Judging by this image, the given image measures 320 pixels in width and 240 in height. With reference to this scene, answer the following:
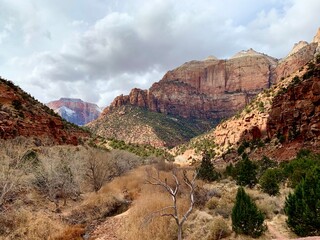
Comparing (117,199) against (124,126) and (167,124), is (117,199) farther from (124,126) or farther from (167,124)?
(167,124)

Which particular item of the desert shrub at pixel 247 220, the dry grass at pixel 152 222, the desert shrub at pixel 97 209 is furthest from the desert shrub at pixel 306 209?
the desert shrub at pixel 97 209

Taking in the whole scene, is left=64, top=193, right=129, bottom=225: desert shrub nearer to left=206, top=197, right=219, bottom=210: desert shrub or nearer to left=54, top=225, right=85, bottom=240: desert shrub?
left=54, top=225, right=85, bottom=240: desert shrub

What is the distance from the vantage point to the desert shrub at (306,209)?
39.8 ft

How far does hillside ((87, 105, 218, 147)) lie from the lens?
119 meters

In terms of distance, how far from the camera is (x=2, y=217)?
16812mm

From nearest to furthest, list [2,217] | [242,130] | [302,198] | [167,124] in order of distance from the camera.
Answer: [302,198], [2,217], [242,130], [167,124]

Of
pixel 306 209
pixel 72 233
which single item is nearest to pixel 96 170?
pixel 72 233

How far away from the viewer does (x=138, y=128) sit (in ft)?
407

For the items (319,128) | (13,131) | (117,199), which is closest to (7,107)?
(13,131)

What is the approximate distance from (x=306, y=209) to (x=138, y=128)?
4445 inches

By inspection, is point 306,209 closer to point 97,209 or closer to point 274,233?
point 274,233

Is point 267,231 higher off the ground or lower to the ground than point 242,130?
lower

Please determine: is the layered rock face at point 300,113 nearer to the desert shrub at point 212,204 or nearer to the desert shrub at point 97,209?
the desert shrub at point 212,204

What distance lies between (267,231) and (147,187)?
39.0 feet
